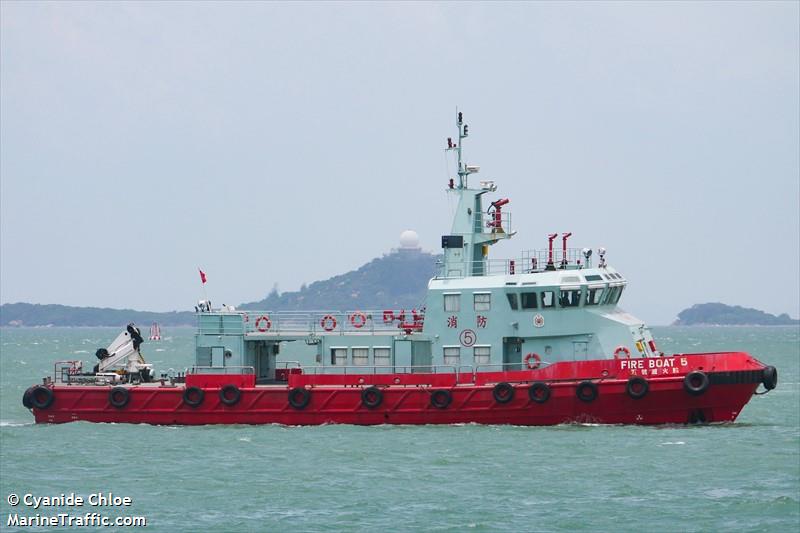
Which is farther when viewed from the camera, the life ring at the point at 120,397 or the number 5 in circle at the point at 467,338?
the life ring at the point at 120,397

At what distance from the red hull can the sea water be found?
39 cm

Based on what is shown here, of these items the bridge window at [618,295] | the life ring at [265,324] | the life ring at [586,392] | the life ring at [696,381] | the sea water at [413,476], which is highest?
the bridge window at [618,295]

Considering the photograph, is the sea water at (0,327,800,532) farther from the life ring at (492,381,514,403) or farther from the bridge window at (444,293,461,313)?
the bridge window at (444,293,461,313)

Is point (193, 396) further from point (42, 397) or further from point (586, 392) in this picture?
point (586, 392)

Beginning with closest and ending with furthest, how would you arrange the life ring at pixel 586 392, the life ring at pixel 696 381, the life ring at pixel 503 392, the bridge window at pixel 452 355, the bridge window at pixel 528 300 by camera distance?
the life ring at pixel 696 381 < the life ring at pixel 586 392 < the life ring at pixel 503 392 < the bridge window at pixel 528 300 < the bridge window at pixel 452 355

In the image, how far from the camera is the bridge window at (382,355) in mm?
33656

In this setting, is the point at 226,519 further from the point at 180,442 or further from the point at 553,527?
the point at 180,442

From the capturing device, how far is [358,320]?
34062 mm

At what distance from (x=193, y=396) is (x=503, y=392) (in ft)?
25.6

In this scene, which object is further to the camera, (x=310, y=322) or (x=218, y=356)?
(x=218, y=356)

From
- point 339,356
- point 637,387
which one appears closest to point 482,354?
point 339,356

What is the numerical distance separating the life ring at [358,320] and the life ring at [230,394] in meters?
3.36

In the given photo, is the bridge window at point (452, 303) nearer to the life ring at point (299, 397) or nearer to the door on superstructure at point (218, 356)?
the life ring at point (299, 397)

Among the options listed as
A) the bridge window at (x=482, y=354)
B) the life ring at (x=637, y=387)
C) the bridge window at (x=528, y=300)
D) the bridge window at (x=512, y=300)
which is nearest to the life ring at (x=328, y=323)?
the bridge window at (x=482, y=354)
